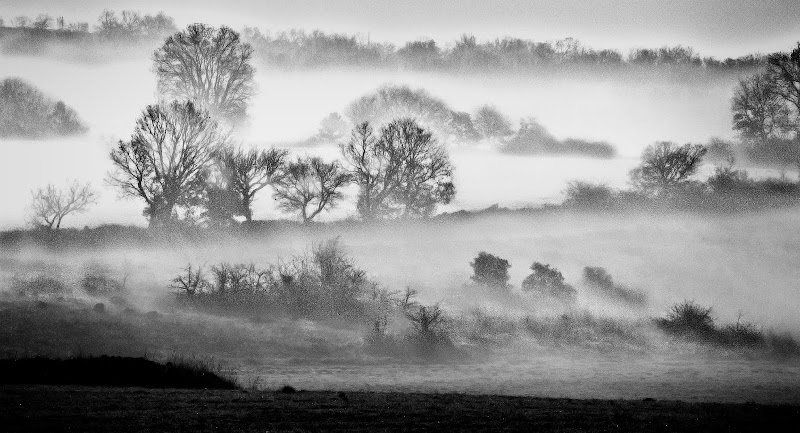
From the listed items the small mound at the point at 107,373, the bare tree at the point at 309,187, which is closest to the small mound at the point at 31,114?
the bare tree at the point at 309,187

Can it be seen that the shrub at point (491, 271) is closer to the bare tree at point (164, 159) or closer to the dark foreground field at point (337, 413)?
the bare tree at point (164, 159)

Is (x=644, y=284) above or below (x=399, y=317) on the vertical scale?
above

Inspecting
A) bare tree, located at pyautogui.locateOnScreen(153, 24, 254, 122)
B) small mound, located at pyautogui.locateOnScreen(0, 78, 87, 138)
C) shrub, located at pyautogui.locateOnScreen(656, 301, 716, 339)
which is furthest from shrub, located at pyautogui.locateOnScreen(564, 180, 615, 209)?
small mound, located at pyautogui.locateOnScreen(0, 78, 87, 138)

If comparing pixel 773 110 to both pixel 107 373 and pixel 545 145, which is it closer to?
pixel 545 145

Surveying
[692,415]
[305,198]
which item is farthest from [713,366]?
[305,198]

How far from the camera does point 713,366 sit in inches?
2394

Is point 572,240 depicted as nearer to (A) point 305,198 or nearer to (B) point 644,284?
(B) point 644,284

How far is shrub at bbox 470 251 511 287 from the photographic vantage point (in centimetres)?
6962

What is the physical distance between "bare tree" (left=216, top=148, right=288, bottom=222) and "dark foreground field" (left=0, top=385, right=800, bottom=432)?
109ft

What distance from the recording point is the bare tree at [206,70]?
73.8m

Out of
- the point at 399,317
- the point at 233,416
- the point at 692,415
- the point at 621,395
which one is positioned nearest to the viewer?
the point at 233,416

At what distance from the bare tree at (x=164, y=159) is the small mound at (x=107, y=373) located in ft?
88.8

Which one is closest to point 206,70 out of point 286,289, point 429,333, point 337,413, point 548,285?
point 286,289

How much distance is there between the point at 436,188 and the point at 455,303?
1341 centimetres
